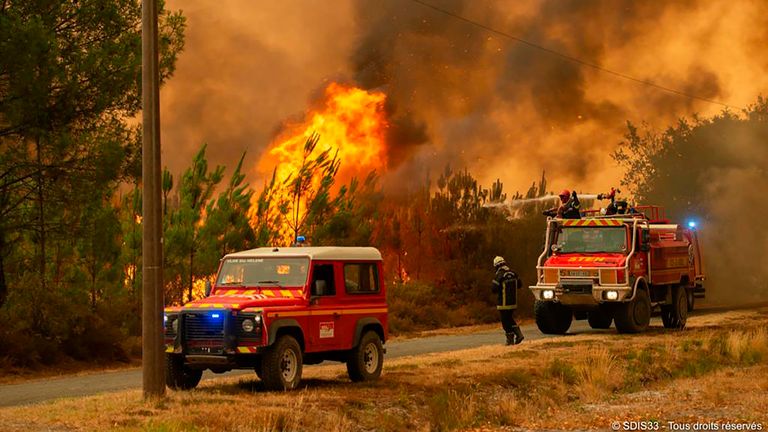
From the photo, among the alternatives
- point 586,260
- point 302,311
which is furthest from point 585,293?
point 302,311

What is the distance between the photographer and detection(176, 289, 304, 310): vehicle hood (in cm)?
1509

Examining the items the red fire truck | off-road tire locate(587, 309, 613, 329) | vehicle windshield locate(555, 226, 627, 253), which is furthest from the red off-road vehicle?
off-road tire locate(587, 309, 613, 329)

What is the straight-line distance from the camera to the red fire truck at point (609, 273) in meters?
A: 26.0

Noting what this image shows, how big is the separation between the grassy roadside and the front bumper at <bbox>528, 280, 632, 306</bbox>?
7.59ft

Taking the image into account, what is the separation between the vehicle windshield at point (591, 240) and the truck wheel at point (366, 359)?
10.9 metres

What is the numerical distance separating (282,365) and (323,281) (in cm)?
158

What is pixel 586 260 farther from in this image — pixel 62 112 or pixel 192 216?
pixel 62 112

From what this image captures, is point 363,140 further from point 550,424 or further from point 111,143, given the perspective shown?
point 550,424

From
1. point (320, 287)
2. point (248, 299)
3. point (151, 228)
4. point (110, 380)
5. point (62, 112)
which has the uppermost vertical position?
point (62, 112)

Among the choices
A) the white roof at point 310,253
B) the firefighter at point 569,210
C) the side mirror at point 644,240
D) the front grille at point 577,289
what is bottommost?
the front grille at point 577,289

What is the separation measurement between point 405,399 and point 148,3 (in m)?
6.73

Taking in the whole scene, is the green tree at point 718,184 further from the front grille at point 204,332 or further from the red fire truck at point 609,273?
the front grille at point 204,332

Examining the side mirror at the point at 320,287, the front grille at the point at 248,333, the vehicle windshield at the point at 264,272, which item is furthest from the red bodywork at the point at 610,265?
the front grille at the point at 248,333

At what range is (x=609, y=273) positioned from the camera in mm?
25844
